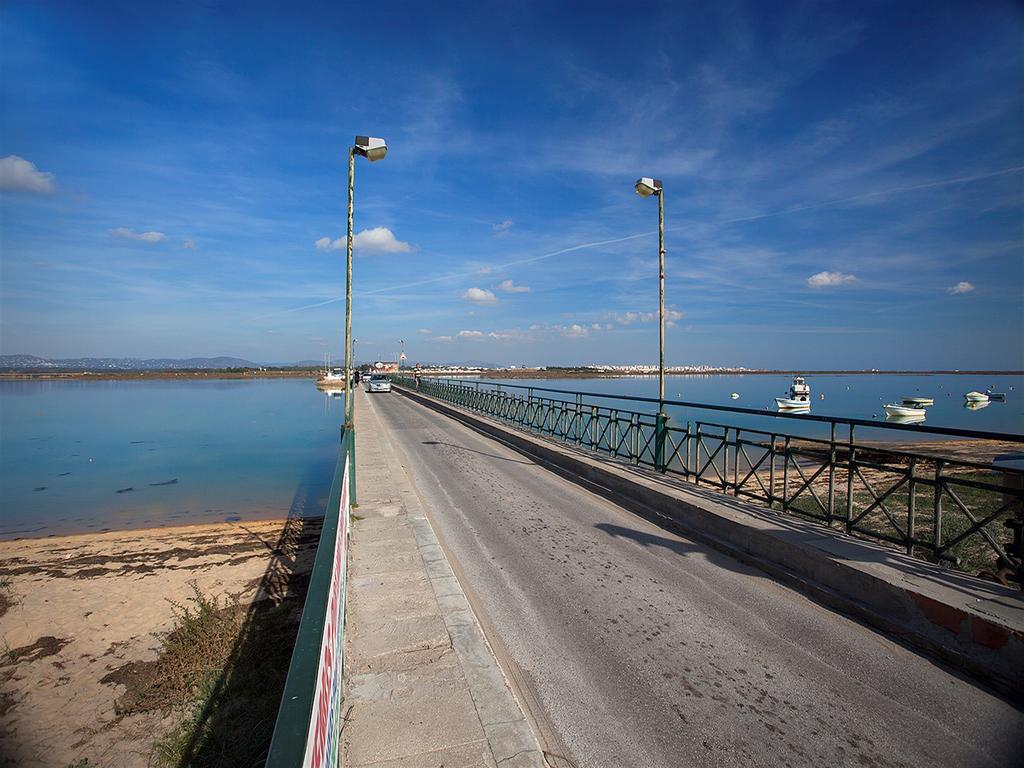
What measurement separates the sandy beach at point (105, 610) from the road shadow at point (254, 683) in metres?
0.07

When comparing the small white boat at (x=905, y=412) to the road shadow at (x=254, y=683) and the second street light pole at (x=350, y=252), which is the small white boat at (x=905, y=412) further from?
the road shadow at (x=254, y=683)

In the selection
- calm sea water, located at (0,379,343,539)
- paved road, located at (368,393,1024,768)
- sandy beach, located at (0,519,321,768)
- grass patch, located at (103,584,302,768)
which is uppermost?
paved road, located at (368,393,1024,768)

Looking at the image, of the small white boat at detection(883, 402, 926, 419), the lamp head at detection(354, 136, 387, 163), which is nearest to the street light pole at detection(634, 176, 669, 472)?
the lamp head at detection(354, 136, 387, 163)

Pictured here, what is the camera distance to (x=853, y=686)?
3773mm

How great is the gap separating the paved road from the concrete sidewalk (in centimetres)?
33

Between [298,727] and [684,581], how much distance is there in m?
4.78

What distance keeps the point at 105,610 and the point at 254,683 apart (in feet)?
13.4

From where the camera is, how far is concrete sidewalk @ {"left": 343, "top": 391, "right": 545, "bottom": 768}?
3008 mm

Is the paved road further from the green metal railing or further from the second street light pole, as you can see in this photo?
the second street light pole

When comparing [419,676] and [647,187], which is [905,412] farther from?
[419,676]

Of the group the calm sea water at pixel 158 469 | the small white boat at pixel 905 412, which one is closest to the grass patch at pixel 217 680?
the calm sea water at pixel 158 469

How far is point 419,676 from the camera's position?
370cm

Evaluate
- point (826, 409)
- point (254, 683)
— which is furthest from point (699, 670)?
point (826, 409)

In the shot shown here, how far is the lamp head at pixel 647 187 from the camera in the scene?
10.8m
